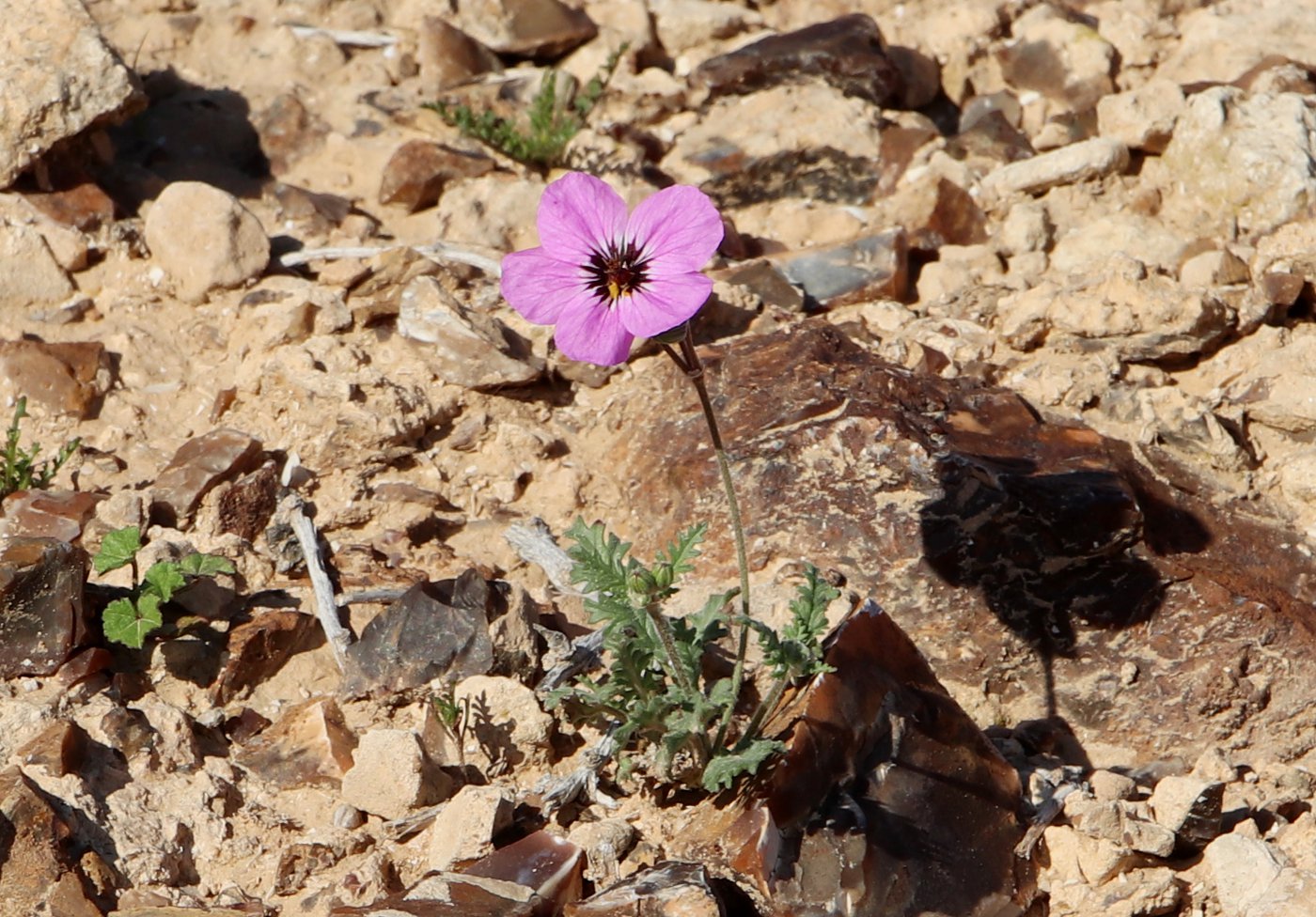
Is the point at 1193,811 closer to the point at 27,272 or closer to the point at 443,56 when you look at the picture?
the point at 27,272

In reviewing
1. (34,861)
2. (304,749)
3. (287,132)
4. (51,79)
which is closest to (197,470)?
(304,749)

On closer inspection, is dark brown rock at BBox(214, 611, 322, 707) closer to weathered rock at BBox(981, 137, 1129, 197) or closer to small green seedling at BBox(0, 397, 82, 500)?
small green seedling at BBox(0, 397, 82, 500)

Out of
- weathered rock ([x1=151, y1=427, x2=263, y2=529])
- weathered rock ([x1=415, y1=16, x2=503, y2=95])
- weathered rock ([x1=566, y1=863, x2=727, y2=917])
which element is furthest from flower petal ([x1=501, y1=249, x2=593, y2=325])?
weathered rock ([x1=415, y1=16, x2=503, y2=95])

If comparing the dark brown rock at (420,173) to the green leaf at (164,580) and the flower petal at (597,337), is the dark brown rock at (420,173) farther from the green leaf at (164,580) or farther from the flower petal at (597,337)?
the flower petal at (597,337)

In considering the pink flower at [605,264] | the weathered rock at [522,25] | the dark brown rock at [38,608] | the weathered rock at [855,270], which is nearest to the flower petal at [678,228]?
the pink flower at [605,264]

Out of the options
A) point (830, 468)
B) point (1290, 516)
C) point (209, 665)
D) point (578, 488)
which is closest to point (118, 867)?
point (209, 665)
